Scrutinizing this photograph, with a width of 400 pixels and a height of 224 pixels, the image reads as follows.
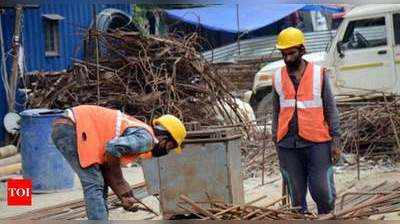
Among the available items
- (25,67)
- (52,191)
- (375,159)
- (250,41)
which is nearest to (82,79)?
(25,67)

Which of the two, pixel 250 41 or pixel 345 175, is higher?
pixel 250 41

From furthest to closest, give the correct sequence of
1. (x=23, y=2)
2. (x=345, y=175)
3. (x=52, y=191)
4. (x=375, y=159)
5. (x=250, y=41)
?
(x=250, y=41) → (x=375, y=159) → (x=345, y=175) → (x=52, y=191) → (x=23, y=2)

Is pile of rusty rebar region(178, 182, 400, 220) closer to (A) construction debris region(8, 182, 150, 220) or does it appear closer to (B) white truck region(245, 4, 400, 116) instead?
(A) construction debris region(8, 182, 150, 220)

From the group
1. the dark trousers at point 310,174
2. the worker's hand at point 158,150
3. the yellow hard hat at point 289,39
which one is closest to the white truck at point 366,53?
the dark trousers at point 310,174

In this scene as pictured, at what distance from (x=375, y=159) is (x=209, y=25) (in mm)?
3900

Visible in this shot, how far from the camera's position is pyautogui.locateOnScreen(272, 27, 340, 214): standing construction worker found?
5.59 meters

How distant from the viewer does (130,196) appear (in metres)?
5.26

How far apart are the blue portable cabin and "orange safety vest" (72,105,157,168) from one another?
3.34 m

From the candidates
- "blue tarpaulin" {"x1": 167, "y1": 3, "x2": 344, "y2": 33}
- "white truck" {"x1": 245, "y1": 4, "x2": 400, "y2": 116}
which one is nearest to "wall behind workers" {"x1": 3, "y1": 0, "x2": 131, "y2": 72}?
"blue tarpaulin" {"x1": 167, "y1": 3, "x2": 344, "y2": 33}

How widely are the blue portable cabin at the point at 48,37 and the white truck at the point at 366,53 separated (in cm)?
306

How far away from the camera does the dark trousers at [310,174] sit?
18.4 ft

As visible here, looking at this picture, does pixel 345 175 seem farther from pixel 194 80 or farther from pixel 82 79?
pixel 82 79

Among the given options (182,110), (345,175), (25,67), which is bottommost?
(345,175)

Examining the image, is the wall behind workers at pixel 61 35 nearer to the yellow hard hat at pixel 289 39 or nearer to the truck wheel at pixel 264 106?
the truck wheel at pixel 264 106
